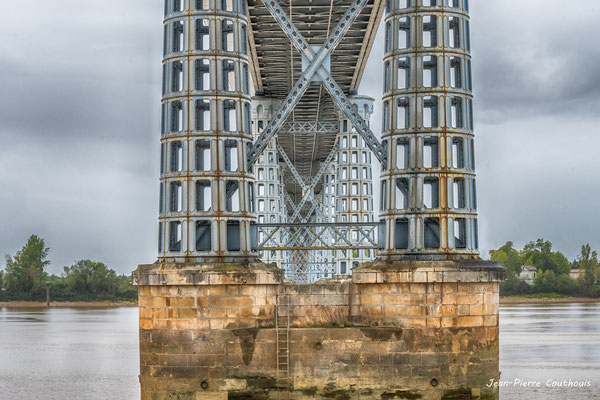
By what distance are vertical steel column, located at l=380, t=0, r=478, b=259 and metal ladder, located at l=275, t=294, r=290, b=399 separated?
385 cm

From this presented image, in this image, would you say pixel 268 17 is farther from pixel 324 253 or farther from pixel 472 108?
pixel 324 253

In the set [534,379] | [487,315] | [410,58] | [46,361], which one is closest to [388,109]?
[410,58]

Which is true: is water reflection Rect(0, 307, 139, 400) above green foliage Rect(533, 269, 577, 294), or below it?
below

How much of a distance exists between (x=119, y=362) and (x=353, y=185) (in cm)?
2111

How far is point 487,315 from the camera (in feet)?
113

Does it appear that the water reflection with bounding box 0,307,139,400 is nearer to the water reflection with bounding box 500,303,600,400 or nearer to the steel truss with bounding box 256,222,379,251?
the steel truss with bounding box 256,222,379,251

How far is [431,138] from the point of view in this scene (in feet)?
117

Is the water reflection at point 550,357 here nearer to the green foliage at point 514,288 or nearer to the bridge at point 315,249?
the bridge at point 315,249

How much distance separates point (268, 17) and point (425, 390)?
2387cm

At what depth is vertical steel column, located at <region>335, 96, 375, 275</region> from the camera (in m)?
74.2

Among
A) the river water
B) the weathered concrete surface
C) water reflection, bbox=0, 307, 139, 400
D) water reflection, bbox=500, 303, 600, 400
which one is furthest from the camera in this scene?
water reflection, bbox=0, 307, 139, 400

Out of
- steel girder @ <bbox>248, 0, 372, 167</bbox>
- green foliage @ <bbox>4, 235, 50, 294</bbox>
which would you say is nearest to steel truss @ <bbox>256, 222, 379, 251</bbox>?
steel girder @ <bbox>248, 0, 372, 167</bbox>

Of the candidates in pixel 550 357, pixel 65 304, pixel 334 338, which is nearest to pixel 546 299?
pixel 65 304

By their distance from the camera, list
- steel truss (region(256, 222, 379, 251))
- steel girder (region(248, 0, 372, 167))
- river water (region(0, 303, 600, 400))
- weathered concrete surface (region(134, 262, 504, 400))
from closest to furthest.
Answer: weathered concrete surface (region(134, 262, 504, 400)), steel truss (region(256, 222, 379, 251)), steel girder (region(248, 0, 372, 167)), river water (region(0, 303, 600, 400))
